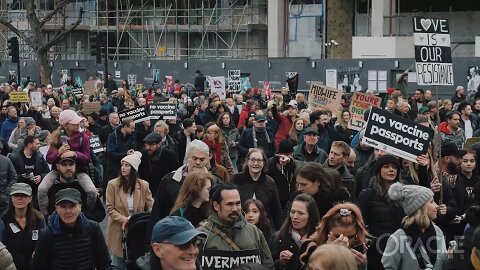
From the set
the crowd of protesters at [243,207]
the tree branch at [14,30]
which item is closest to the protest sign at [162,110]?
the crowd of protesters at [243,207]

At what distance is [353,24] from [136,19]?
465 inches

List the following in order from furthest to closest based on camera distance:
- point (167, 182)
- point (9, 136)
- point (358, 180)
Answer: point (9, 136)
point (358, 180)
point (167, 182)

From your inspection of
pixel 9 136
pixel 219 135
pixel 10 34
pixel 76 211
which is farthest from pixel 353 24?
pixel 76 211

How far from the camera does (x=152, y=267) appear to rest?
4.93 metres

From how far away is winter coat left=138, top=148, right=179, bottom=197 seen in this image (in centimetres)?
1157

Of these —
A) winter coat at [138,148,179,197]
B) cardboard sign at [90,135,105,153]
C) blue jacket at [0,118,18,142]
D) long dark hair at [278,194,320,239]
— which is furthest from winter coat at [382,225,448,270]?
blue jacket at [0,118,18,142]

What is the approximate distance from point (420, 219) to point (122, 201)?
3422mm

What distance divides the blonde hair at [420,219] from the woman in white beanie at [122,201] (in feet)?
10.7

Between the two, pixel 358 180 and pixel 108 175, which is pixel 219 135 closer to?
pixel 108 175

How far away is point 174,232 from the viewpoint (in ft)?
15.8

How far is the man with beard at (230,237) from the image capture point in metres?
6.44

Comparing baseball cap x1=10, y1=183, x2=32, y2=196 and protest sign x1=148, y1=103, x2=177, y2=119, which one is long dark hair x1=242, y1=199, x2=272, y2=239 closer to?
baseball cap x1=10, y1=183, x2=32, y2=196

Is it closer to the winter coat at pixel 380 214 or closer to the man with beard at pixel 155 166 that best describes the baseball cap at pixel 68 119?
the man with beard at pixel 155 166

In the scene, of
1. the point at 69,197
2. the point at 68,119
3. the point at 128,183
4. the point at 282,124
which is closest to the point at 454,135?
the point at 282,124
